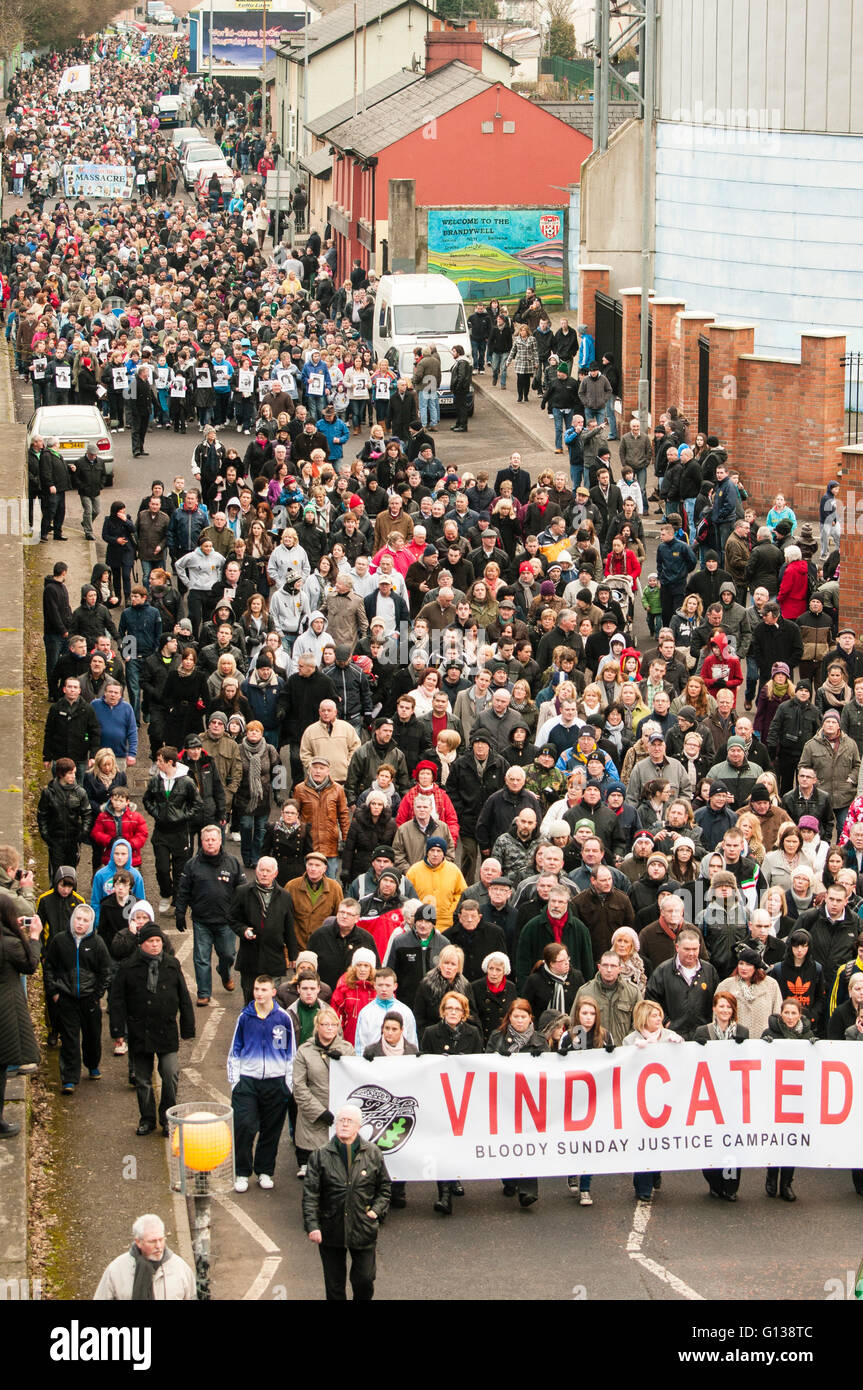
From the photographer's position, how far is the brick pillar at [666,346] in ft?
114

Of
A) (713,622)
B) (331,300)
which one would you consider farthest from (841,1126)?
(331,300)

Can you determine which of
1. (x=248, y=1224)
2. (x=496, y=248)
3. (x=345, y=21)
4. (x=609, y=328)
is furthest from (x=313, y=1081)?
(x=345, y=21)

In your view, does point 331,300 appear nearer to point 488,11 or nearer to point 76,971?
point 76,971

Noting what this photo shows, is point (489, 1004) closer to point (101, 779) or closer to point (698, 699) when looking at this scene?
point (101, 779)

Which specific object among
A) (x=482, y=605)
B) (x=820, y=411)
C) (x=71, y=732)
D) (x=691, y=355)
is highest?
(x=691, y=355)

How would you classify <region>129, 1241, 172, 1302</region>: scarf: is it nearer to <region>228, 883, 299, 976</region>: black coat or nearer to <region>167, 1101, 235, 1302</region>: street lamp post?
<region>167, 1101, 235, 1302</region>: street lamp post

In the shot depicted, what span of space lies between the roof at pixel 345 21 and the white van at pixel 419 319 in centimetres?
3230

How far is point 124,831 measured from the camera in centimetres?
1638

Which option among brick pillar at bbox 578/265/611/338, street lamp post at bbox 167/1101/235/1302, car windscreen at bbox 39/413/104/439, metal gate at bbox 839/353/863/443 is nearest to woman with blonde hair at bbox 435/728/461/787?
street lamp post at bbox 167/1101/235/1302

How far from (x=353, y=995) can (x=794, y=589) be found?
30.3 feet

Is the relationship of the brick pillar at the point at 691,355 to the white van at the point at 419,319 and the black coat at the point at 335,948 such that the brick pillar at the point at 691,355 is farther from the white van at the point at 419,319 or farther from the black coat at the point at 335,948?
the black coat at the point at 335,948

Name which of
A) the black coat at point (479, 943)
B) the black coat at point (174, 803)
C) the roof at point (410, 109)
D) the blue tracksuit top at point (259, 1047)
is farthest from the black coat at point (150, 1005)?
the roof at point (410, 109)

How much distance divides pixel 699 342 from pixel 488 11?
99.4m

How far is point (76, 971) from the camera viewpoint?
14.3 metres
